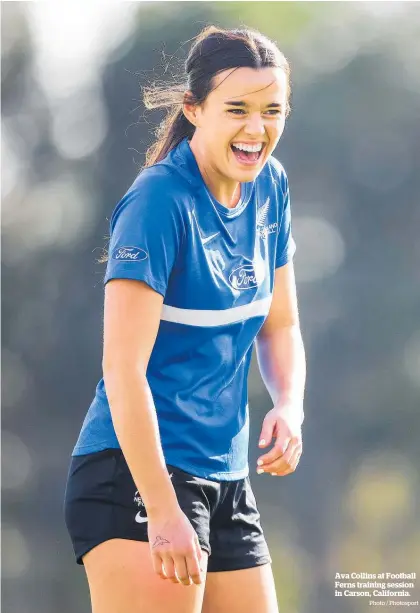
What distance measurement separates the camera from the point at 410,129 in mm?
8914

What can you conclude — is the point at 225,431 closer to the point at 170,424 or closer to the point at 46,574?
the point at 170,424

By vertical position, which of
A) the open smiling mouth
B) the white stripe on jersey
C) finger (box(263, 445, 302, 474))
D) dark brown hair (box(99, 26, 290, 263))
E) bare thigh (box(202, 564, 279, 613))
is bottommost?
bare thigh (box(202, 564, 279, 613))

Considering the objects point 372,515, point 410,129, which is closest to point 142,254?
point 372,515

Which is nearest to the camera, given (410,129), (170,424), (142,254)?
(142,254)

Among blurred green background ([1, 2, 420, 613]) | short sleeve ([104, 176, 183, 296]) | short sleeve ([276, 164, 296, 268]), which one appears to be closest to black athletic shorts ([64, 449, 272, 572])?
short sleeve ([104, 176, 183, 296])

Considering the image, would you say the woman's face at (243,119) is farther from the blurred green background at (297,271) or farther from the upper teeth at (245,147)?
the blurred green background at (297,271)

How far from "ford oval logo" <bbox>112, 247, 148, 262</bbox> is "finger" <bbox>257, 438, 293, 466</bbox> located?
1.55 feet

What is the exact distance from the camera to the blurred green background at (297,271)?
7.95 m

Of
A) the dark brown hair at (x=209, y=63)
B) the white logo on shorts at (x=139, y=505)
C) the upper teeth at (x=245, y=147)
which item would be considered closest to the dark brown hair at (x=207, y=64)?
the dark brown hair at (x=209, y=63)

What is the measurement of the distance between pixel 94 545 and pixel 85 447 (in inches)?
6.9

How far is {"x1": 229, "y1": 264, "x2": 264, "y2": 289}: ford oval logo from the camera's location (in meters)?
2.08

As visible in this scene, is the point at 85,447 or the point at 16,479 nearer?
the point at 85,447

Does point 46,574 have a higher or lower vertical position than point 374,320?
lower

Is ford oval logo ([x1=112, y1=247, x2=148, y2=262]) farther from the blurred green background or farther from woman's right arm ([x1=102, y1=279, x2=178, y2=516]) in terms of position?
the blurred green background
